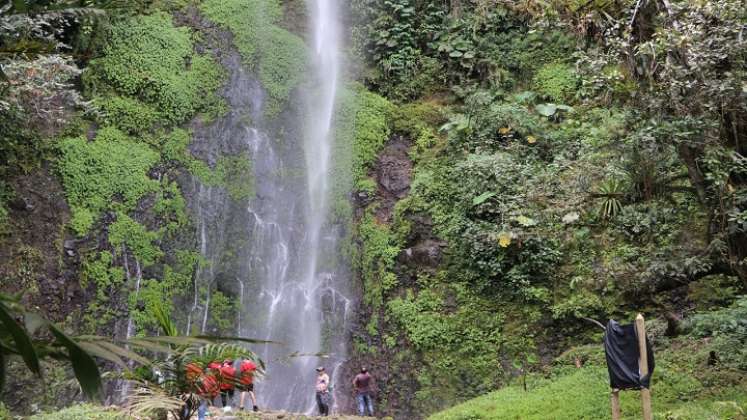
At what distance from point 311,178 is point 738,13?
10330mm

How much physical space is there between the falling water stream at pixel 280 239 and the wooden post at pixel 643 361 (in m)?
7.26

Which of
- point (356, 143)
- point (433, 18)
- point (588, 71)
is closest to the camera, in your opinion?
point (588, 71)

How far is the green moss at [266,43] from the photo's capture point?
17000 millimetres

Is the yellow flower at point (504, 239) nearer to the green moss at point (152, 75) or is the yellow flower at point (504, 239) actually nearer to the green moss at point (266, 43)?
the green moss at point (266, 43)

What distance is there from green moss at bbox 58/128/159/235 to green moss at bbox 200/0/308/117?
Answer: 3494 millimetres

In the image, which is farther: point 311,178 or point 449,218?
point 311,178

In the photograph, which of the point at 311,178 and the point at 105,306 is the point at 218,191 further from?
the point at 105,306

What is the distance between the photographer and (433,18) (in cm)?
1814

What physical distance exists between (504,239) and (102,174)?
8.54 meters

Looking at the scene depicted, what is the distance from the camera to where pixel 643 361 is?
6375 millimetres

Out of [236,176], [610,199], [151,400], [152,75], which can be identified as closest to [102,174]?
[236,176]

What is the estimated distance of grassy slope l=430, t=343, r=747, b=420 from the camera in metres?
8.35

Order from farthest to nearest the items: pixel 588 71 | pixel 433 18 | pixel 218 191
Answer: pixel 433 18 → pixel 218 191 → pixel 588 71

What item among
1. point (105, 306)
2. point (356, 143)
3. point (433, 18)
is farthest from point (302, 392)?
point (433, 18)
